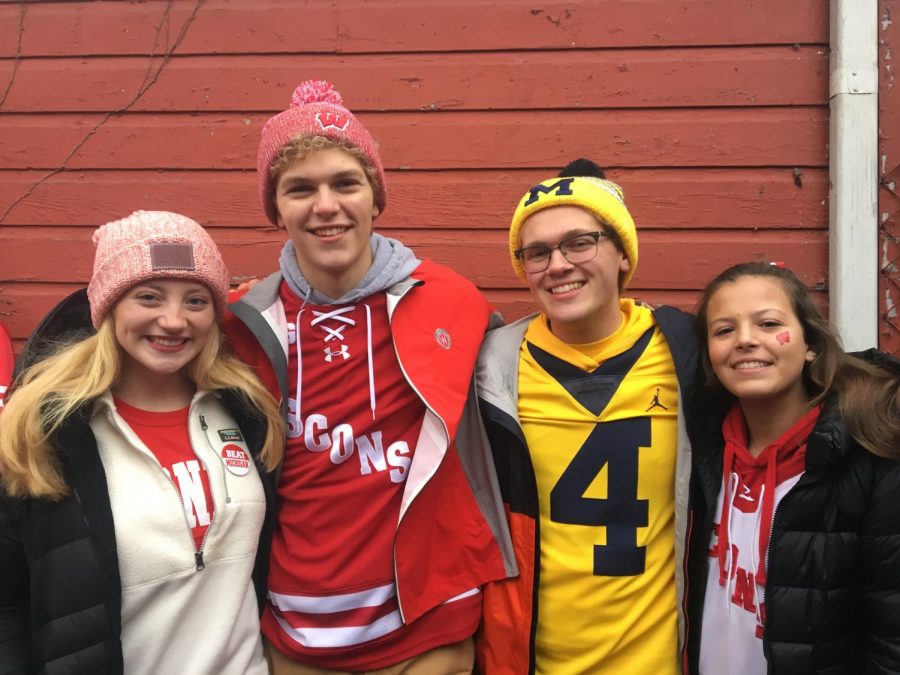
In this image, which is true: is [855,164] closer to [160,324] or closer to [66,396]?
[160,324]

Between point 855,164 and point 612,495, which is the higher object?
point 855,164

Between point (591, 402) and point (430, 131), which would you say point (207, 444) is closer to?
point (591, 402)

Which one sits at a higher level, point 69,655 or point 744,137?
point 744,137

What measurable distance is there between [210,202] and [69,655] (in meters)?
2.10

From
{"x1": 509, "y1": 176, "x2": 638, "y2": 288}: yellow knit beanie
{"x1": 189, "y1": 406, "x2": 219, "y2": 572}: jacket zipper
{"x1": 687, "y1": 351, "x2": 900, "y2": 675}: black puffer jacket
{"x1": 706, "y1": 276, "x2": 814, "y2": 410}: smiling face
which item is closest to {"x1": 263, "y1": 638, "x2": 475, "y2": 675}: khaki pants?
{"x1": 189, "y1": 406, "x2": 219, "y2": 572}: jacket zipper

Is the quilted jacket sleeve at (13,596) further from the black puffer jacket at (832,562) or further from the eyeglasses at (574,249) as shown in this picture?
the black puffer jacket at (832,562)

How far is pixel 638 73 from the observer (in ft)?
10.1

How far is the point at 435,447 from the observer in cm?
206

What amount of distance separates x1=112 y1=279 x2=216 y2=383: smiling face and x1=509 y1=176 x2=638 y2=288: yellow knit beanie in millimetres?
1058

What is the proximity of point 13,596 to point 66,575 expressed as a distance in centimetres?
24

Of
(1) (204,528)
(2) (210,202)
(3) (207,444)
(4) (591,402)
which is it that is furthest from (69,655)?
(2) (210,202)

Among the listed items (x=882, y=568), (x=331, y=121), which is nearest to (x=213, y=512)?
(x=331, y=121)

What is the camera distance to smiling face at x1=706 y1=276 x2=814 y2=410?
1.93 metres

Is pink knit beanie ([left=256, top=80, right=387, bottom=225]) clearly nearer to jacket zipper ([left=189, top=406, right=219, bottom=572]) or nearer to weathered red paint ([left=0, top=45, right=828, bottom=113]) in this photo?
jacket zipper ([left=189, top=406, right=219, bottom=572])
